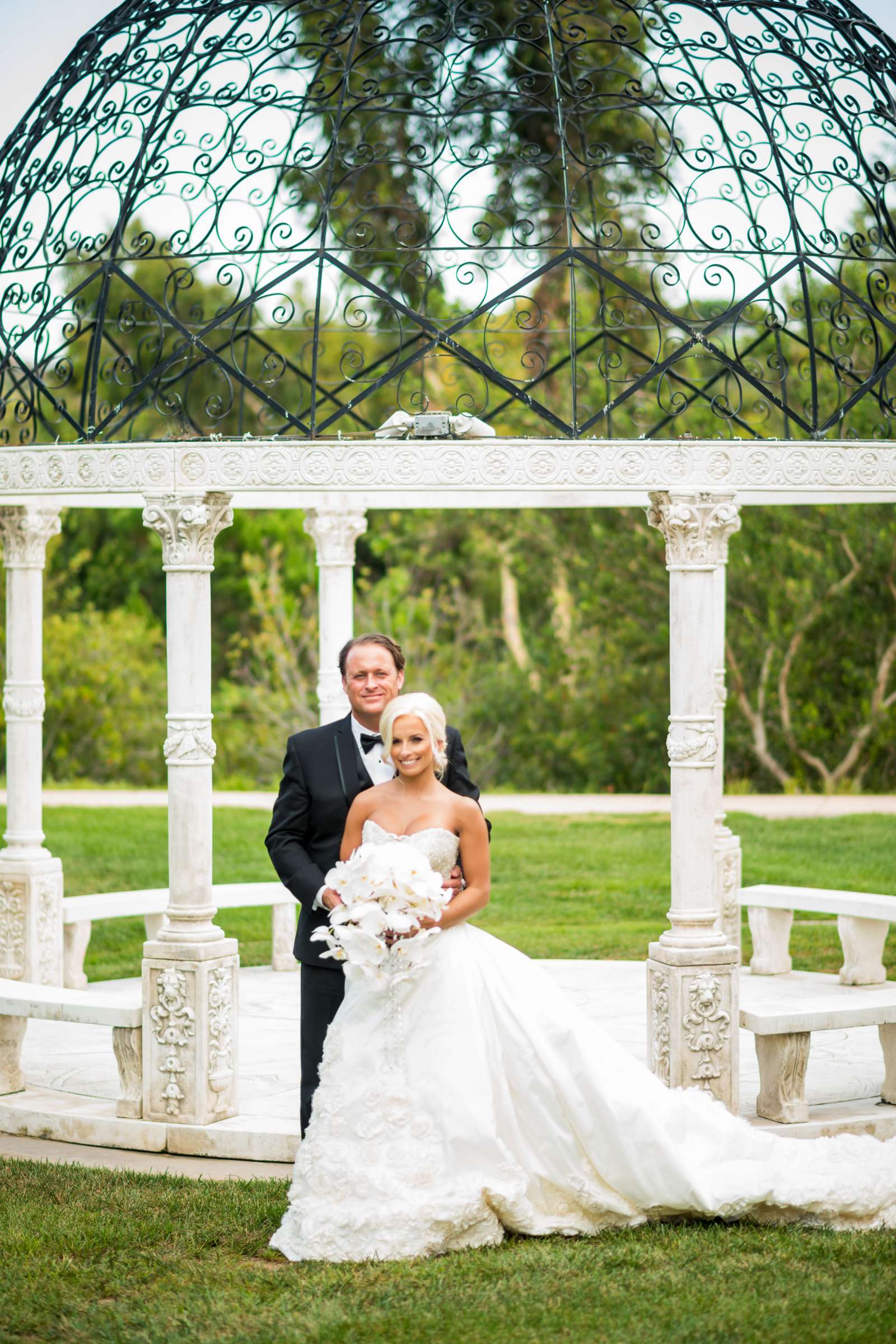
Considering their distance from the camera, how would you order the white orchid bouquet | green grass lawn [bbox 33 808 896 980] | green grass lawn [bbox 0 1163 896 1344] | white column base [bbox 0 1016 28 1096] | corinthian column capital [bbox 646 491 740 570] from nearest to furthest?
green grass lawn [bbox 0 1163 896 1344], the white orchid bouquet, corinthian column capital [bbox 646 491 740 570], white column base [bbox 0 1016 28 1096], green grass lawn [bbox 33 808 896 980]

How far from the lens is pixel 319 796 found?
5.66 metres

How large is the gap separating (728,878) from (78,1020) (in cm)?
478

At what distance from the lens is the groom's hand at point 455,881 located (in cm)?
538

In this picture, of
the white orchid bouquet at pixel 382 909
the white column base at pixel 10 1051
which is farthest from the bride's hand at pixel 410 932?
the white column base at pixel 10 1051

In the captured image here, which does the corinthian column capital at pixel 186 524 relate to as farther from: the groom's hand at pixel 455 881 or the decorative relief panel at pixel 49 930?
the decorative relief panel at pixel 49 930

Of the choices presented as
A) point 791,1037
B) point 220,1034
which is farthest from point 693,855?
point 220,1034

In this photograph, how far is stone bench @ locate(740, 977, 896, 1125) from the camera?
21.3ft

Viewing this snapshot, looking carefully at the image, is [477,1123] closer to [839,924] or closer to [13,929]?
[13,929]

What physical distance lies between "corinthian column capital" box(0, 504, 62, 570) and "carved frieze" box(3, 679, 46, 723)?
69cm

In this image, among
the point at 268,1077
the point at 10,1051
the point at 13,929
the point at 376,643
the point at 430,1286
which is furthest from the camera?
the point at 13,929

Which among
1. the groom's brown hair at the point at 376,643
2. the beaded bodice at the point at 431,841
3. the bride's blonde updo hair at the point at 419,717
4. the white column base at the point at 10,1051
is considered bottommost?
the white column base at the point at 10,1051

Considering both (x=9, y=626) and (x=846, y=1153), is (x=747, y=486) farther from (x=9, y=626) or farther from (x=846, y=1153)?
(x=9, y=626)

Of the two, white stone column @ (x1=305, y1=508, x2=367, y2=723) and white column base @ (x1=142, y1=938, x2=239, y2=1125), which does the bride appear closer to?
white column base @ (x1=142, y1=938, x2=239, y2=1125)

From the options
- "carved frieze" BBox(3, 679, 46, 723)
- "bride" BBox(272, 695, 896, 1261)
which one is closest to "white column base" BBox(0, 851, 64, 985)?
"carved frieze" BBox(3, 679, 46, 723)
